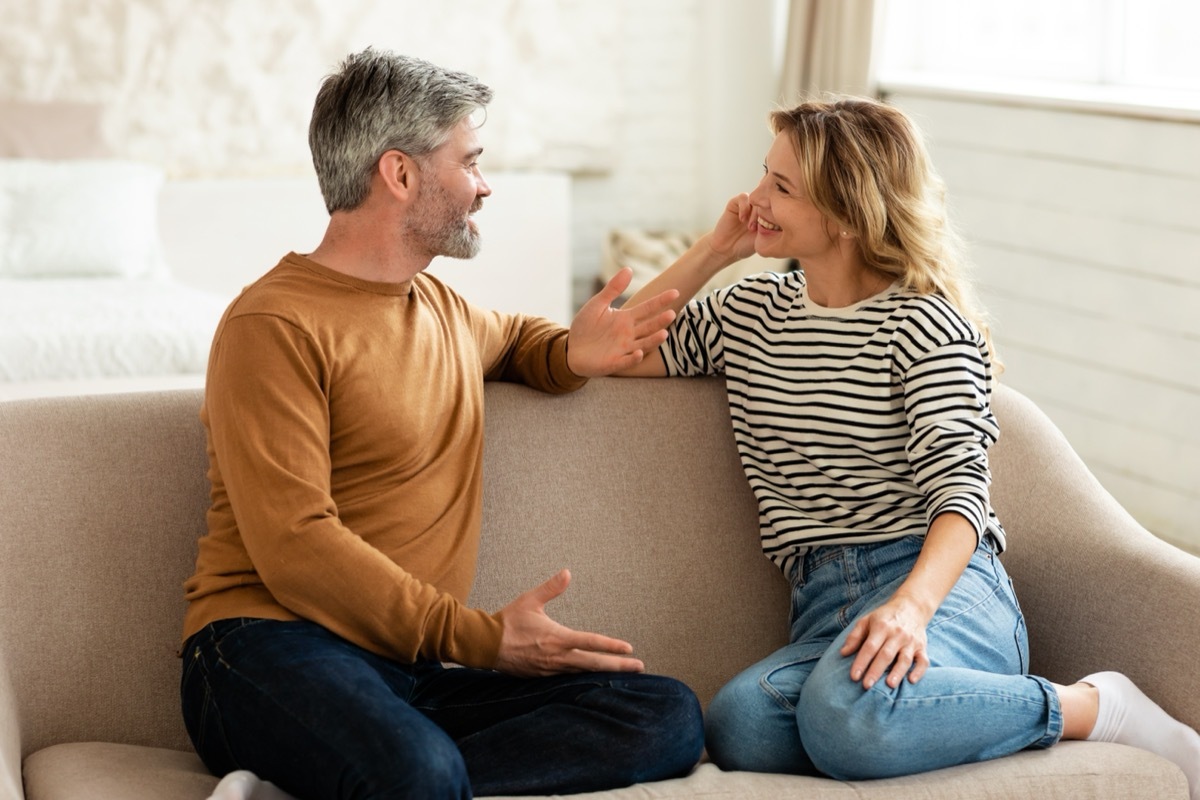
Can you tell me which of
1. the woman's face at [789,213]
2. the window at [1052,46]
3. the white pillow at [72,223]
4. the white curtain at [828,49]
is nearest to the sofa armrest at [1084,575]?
the woman's face at [789,213]

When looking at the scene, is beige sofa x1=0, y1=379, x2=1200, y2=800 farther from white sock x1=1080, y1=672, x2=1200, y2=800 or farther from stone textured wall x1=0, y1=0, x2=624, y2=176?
stone textured wall x1=0, y1=0, x2=624, y2=176

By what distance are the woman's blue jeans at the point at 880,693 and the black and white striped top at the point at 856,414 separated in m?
0.06

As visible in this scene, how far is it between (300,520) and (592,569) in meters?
0.56

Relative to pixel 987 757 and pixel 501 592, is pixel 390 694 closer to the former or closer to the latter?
pixel 501 592

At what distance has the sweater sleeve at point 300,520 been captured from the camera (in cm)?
164

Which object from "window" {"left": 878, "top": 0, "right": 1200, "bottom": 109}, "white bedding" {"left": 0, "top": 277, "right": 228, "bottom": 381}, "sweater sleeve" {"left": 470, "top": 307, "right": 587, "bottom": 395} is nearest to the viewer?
"sweater sleeve" {"left": 470, "top": 307, "right": 587, "bottom": 395}

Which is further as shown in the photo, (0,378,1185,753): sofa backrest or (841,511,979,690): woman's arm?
(0,378,1185,753): sofa backrest

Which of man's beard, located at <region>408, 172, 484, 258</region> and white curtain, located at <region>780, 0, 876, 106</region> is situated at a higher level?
white curtain, located at <region>780, 0, 876, 106</region>

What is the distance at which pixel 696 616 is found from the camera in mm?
2092

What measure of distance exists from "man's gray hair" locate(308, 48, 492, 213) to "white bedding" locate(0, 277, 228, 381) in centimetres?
165

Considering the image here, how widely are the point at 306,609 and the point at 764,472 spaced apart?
71 centimetres

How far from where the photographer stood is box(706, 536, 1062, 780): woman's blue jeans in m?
1.69

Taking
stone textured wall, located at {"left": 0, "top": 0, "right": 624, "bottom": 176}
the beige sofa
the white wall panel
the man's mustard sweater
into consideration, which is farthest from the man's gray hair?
stone textured wall, located at {"left": 0, "top": 0, "right": 624, "bottom": 176}

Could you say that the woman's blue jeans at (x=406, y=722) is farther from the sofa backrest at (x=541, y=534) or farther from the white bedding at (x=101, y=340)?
the white bedding at (x=101, y=340)
